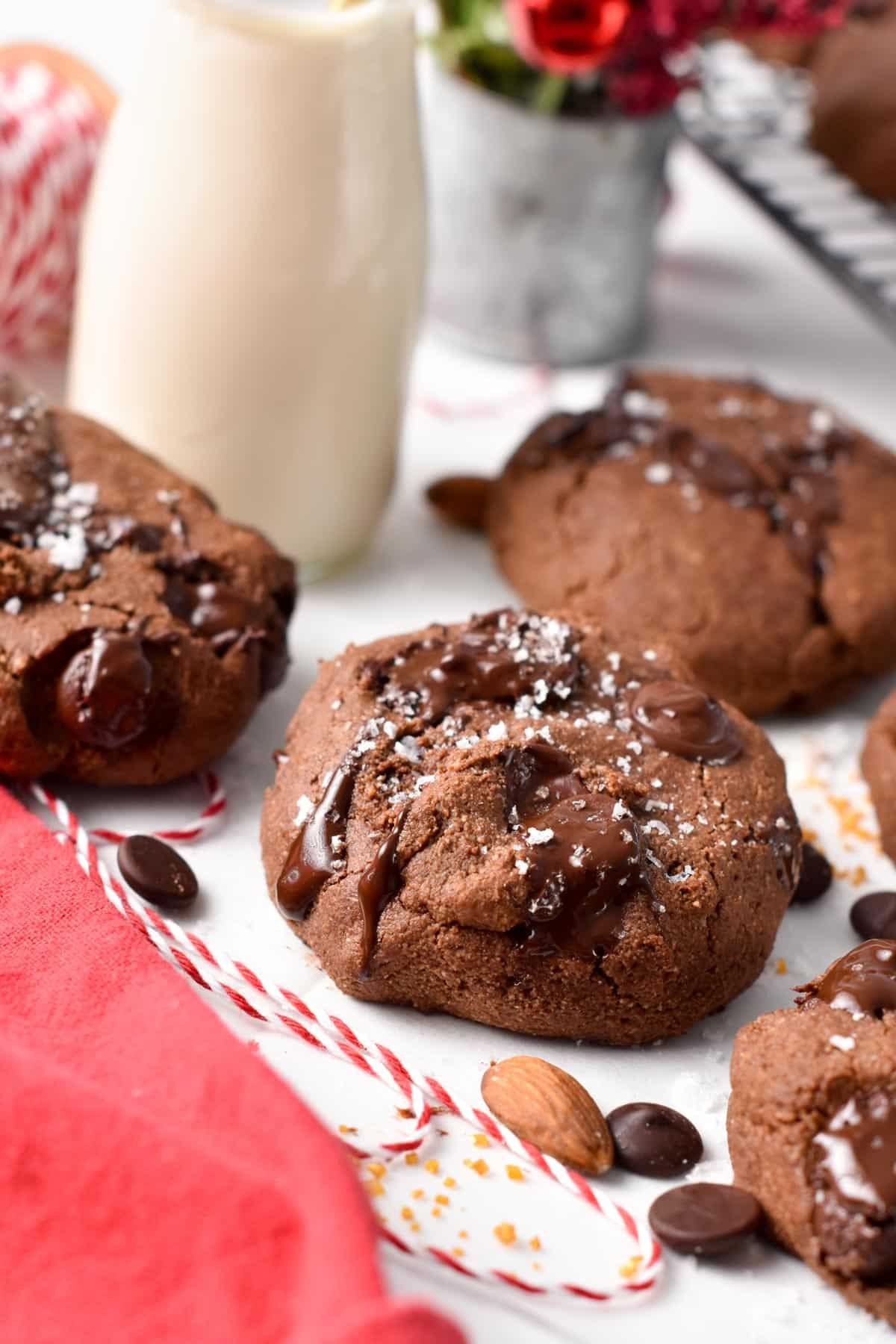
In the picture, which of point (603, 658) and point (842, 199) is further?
point (842, 199)

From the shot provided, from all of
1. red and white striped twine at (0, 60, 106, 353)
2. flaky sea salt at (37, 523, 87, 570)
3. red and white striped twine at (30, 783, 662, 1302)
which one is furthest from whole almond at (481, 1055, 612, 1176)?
red and white striped twine at (0, 60, 106, 353)

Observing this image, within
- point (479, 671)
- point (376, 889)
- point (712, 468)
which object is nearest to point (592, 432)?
point (712, 468)

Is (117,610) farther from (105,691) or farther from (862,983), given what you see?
(862,983)

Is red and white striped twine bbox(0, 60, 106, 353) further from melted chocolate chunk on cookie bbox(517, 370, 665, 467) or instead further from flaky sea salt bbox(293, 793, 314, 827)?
flaky sea salt bbox(293, 793, 314, 827)

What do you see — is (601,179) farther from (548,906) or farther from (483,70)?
(548,906)

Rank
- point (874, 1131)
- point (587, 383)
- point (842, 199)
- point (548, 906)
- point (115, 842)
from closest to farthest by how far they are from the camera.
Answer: point (874, 1131)
point (548, 906)
point (115, 842)
point (587, 383)
point (842, 199)

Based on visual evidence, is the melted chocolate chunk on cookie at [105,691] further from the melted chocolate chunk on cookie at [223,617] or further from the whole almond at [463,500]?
the whole almond at [463,500]

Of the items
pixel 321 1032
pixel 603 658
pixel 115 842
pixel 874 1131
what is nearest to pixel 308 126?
pixel 603 658

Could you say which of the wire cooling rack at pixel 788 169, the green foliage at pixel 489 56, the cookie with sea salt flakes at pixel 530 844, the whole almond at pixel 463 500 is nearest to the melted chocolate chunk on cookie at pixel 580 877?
the cookie with sea salt flakes at pixel 530 844

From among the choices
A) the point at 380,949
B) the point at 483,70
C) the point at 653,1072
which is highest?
the point at 483,70
